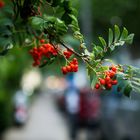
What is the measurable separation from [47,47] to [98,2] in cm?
1389

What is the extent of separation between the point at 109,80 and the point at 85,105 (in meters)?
11.9

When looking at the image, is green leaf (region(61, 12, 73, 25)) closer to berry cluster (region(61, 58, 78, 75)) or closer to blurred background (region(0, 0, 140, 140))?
berry cluster (region(61, 58, 78, 75))

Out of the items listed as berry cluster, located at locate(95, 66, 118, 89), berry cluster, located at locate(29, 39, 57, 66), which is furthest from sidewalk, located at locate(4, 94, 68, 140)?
berry cluster, located at locate(95, 66, 118, 89)

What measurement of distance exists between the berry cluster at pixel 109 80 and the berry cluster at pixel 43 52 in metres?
0.34

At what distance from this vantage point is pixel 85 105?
45.7 ft

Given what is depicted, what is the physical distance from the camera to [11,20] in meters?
2.60

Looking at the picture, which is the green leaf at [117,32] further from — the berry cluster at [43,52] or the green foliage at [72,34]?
the berry cluster at [43,52]

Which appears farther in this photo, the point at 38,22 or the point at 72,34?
the point at 72,34

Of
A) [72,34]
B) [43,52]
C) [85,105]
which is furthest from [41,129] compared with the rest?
[72,34]

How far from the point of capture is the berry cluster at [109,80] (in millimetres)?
2045

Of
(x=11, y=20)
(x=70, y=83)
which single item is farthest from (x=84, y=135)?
(x=11, y=20)

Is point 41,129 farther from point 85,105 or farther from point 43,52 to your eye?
point 43,52

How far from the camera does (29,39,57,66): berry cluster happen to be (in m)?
2.34

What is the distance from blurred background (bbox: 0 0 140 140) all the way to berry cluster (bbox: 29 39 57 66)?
3.83 m
